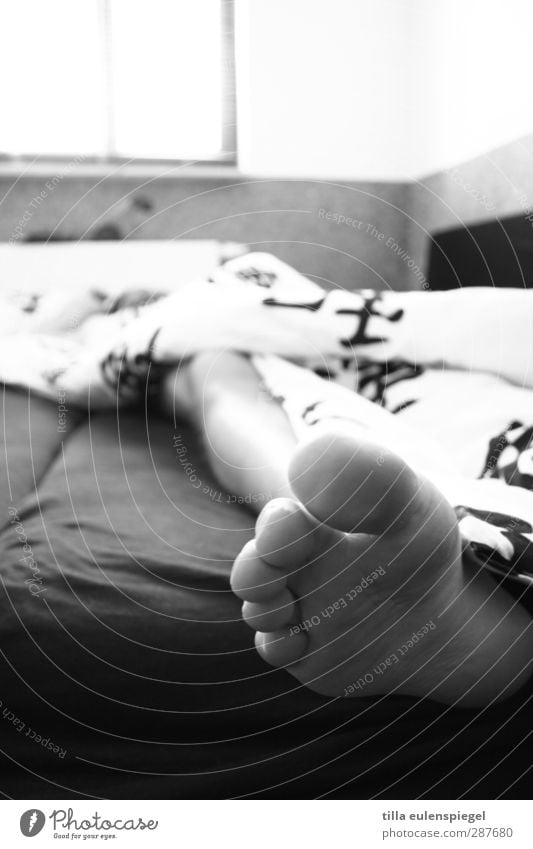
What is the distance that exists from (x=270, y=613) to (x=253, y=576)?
0.06 ft

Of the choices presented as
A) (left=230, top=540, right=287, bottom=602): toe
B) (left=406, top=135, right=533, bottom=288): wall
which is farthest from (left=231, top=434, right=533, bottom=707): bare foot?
(left=406, top=135, right=533, bottom=288): wall

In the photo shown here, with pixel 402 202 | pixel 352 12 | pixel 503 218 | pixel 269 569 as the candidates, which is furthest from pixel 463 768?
pixel 402 202

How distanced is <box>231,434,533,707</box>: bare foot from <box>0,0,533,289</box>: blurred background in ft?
0.97

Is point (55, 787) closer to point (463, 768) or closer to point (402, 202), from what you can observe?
point (463, 768)

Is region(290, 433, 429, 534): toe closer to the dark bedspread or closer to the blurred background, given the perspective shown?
the dark bedspread

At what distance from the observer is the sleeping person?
27 cm

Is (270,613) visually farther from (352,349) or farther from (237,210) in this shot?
(237,210)

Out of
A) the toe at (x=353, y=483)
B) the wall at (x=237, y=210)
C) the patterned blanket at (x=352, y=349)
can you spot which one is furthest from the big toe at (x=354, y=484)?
the wall at (x=237, y=210)

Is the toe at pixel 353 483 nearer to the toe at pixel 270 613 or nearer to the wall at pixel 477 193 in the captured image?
the toe at pixel 270 613

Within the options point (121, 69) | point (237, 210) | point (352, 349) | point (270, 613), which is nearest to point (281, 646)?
point (270, 613)

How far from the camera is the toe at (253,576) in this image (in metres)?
0.27

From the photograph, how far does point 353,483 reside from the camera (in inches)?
10.1

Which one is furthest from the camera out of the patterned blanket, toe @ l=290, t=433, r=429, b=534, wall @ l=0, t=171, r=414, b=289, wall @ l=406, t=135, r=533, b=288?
wall @ l=0, t=171, r=414, b=289

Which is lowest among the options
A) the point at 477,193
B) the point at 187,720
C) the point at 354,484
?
the point at 187,720
